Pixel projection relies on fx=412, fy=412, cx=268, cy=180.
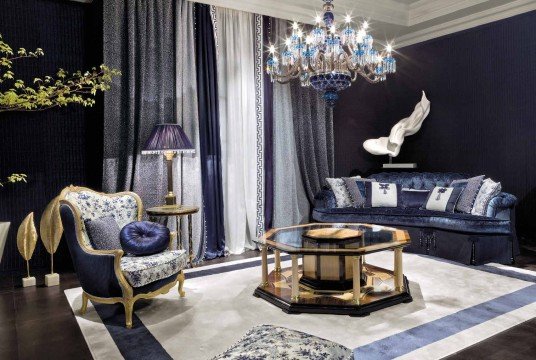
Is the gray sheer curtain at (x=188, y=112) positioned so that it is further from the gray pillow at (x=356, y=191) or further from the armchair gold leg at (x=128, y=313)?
the gray pillow at (x=356, y=191)

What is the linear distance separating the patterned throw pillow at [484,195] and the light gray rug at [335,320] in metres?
0.86

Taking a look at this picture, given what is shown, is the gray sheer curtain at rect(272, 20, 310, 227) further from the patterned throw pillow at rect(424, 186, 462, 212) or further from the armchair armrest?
the armchair armrest

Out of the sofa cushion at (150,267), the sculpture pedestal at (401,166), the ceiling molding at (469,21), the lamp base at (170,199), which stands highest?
the ceiling molding at (469,21)

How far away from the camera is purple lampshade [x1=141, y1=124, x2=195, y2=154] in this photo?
4.12 m

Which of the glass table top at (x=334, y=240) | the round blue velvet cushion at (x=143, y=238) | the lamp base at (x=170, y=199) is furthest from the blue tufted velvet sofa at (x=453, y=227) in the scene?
the round blue velvet cushion at (x=143, y=238)

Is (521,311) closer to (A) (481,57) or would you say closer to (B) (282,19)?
(A) (481,57)

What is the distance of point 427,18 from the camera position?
5.86 metres

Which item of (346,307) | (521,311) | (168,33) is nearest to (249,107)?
(168,33)

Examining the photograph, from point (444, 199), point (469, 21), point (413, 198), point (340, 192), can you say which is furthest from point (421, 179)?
point (469, 21)

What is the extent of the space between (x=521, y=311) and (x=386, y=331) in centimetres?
109

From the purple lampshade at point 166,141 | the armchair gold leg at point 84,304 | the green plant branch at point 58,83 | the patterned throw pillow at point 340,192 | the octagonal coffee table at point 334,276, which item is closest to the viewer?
the octagonal coffee table at point 334,276

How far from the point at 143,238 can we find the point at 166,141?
1.25 metres

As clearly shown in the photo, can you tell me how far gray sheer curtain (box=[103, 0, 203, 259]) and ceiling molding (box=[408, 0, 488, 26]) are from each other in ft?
10.8

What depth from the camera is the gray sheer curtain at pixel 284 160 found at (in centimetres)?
553
